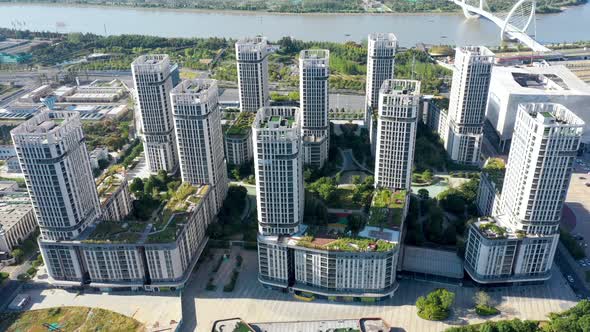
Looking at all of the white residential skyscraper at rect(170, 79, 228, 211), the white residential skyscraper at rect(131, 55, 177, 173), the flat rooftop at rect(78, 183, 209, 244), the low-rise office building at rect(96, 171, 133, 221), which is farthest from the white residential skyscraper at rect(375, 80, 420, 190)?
the low-rise office building at rect(96, 171, 133, 221)

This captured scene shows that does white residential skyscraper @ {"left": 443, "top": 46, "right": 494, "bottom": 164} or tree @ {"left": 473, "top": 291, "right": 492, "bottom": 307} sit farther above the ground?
white residential skyscraper @ {"left": 443, "top": 46, "right": 494, "bottom": 164}

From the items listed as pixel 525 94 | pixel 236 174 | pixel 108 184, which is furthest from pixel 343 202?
pixel 525 94

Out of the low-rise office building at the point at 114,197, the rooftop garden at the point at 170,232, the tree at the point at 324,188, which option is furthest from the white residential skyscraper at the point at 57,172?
the tree at the point at 324,188

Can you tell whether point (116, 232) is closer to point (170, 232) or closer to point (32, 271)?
point (170, 232)

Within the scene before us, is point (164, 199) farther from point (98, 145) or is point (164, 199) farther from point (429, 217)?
point (429, 217)

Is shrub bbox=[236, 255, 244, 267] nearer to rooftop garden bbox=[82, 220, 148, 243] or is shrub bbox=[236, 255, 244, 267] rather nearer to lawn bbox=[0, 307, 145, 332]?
rooftop garden bbox=[82, 220, 148, 243]

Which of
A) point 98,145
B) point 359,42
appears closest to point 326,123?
point 98,145
